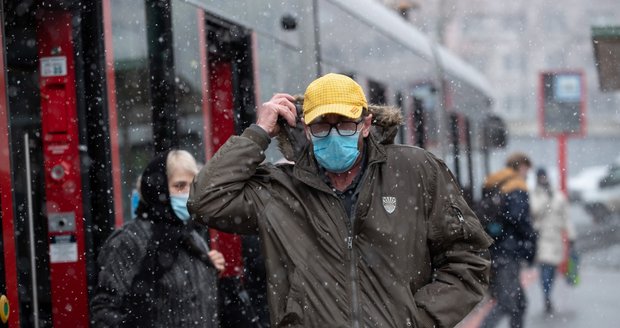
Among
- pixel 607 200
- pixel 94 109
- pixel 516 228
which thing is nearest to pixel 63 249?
pixel 94 109

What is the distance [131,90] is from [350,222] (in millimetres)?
2334

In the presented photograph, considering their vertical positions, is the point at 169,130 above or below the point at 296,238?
above

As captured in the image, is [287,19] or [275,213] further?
[287,19]

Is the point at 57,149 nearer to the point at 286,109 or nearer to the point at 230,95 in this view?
the point at 230,95

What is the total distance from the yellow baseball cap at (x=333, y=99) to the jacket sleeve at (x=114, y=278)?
1351 mm

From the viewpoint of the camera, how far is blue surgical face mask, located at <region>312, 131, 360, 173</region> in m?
3.53

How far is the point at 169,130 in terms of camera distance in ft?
18.8

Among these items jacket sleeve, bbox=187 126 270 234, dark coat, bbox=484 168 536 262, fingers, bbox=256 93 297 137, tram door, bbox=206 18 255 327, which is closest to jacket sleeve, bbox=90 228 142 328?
jacket sleeve, bbox=187 126 270 234

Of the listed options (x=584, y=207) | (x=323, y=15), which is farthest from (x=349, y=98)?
(x=584, y=207)

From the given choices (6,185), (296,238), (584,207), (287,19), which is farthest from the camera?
(584,207)

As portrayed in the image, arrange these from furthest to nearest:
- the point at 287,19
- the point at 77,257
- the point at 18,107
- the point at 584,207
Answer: the point at 584,207 → the point at 287,19 → the point at 18,107 → the point at 77,257

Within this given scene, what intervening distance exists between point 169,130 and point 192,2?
0.72m

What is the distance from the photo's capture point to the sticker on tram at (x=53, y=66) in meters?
5.30

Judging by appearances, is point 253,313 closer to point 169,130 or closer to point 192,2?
point 169,130
